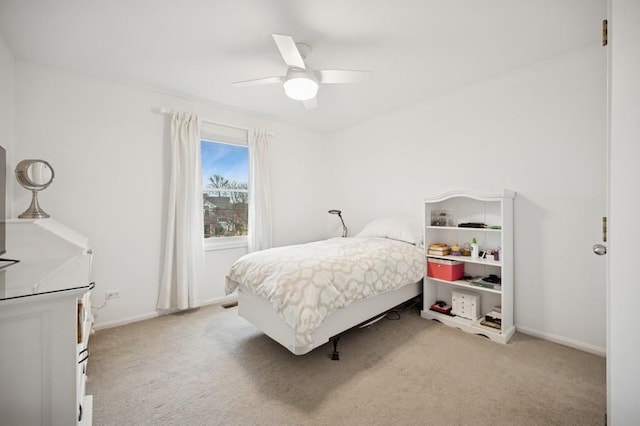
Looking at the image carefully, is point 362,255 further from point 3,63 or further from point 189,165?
point 3,63

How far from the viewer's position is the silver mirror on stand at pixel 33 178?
79.4 inches

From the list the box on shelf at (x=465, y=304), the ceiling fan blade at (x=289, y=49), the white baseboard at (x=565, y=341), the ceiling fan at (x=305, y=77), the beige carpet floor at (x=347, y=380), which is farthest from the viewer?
the box on shelf at (x=465, y=304)

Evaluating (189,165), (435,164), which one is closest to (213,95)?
(189,165)

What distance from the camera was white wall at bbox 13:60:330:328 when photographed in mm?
2355

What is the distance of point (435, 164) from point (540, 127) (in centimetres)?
100

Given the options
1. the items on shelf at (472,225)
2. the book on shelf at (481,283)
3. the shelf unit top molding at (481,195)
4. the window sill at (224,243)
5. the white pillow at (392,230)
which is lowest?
the book on shelf at (481,283)

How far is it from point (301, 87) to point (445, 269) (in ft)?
7.42

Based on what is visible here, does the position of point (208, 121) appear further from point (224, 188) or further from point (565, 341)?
point (565, 341)

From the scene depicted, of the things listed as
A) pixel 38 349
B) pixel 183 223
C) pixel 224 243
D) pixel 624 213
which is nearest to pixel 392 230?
pixel 224 243

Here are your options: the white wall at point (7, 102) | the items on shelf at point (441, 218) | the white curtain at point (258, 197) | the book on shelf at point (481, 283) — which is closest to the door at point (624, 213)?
the book on shelf at point (481, 283)

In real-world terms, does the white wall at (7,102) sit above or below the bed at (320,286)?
above

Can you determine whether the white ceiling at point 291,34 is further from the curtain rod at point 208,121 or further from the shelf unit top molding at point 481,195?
the shelf unit top molding at point 481,195

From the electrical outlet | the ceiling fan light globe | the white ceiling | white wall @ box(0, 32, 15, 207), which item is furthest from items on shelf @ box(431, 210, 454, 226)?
white wall @ box(0, 32, 15, 207)

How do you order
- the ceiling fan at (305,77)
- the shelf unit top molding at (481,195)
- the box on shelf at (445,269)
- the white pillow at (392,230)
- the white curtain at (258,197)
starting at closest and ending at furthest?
the ceiling fan at (305,77)
the shelf unit top molding at (481,195)
the box on shelf at (445,269)
the white pillow at (392,230)
the white curtain at (258,197)
